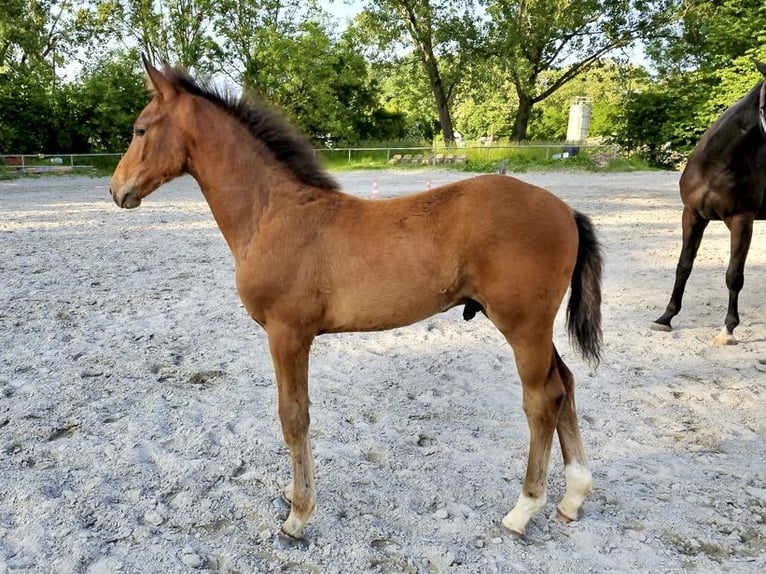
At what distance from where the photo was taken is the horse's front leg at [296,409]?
2318 mm

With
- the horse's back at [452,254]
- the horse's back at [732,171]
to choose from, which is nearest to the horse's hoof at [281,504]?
the horse's back at [452,254]

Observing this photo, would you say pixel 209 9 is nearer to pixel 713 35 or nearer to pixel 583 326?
pixel 713 35

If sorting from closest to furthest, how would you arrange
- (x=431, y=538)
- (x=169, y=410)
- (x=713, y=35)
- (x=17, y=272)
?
(x=431, y=538)
(x=169, y=410)
(x=17, y=272)
(x=713, y=35)

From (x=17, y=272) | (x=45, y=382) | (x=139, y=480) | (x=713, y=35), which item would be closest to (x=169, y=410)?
(x=139, y=480)

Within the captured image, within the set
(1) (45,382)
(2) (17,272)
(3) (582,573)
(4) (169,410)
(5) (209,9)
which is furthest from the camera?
(5) (209,9)

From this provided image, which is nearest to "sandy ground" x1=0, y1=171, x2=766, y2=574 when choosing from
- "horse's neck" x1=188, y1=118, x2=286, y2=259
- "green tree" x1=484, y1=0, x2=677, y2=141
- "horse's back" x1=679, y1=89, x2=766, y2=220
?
"horse's back" x1=679, y1=89, x2=766, y2=220

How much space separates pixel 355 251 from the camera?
229cm

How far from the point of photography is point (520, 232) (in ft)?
7.19

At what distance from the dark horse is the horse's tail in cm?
264

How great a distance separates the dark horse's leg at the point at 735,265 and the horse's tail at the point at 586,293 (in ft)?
8.57

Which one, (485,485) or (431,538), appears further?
(485,485)

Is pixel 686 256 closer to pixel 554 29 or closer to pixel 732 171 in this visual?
pixel 732 171

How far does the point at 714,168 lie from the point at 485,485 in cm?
361

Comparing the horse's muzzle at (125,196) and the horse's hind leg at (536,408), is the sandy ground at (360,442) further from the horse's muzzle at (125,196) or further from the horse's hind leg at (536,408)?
the horse's muzzle at (125,196)
